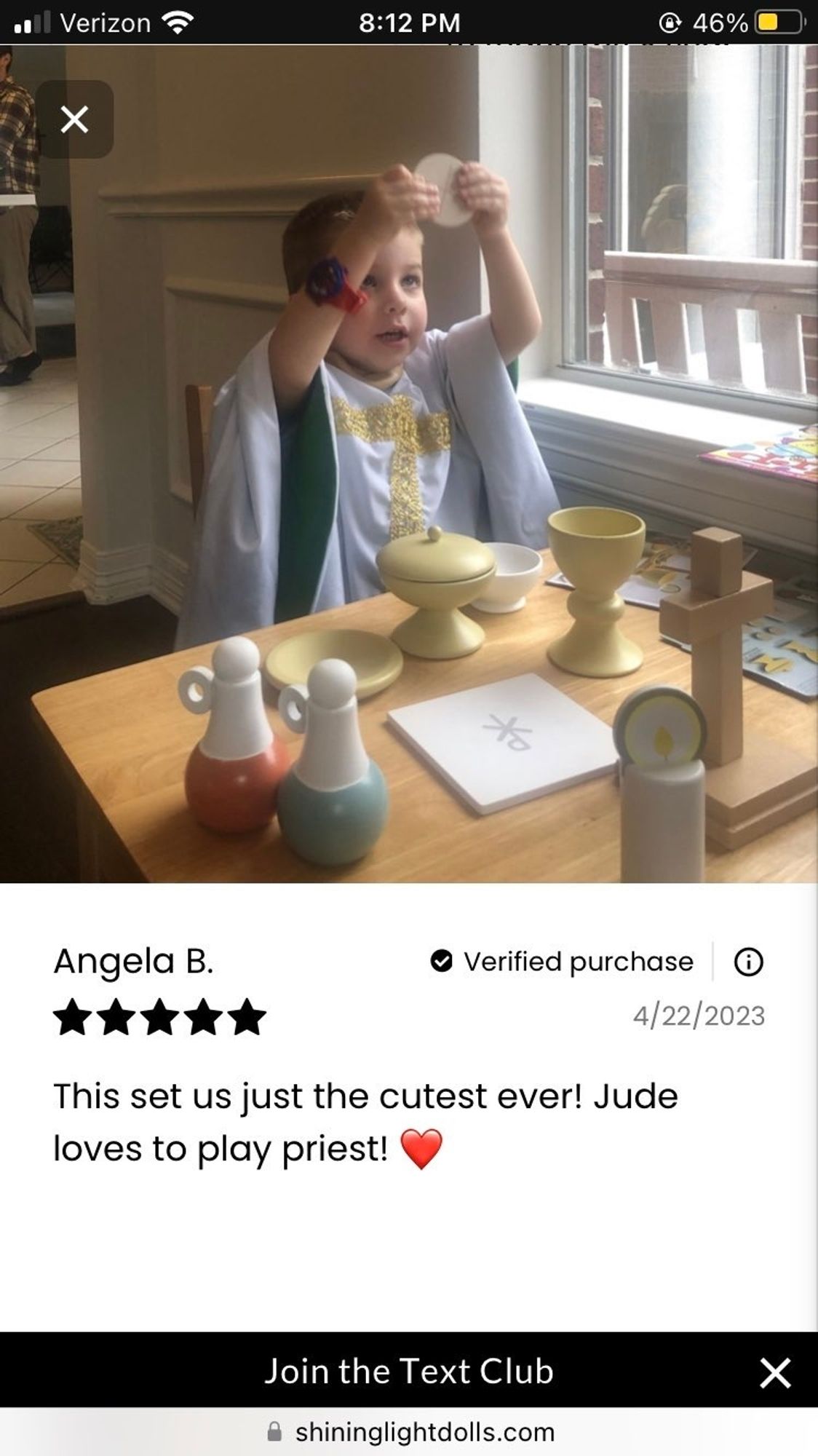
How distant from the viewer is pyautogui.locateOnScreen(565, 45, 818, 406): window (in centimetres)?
51

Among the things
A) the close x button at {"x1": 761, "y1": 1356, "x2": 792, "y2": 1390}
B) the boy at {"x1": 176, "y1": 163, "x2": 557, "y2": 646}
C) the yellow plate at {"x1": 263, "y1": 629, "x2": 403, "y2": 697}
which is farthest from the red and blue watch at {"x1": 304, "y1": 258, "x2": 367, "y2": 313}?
the close x button at {"x1": 761, "y1": 1356, "x2": 792, "y2": 1390}

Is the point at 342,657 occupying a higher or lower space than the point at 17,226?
lower

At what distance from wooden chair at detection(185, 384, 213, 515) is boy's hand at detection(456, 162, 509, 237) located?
0.60ft

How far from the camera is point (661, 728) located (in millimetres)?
328

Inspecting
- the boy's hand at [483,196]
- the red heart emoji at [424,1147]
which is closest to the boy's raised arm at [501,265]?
the boy's hand at [483,196]

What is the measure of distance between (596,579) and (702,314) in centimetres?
29

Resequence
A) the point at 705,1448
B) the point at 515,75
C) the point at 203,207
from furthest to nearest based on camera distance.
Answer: the point at 203,207
the point at 515,75
the point at 705,1448

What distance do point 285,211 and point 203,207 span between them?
0.15ft

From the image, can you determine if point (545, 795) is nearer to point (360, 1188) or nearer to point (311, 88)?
point (360, 1188)

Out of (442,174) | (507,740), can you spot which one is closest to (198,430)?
(442,174)

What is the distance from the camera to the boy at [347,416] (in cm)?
55

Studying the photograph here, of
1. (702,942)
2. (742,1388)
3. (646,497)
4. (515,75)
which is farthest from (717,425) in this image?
(742,1388)
